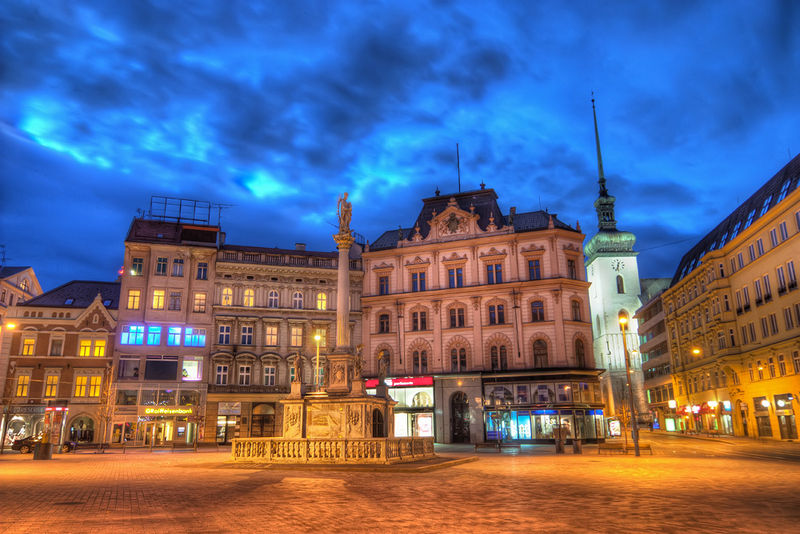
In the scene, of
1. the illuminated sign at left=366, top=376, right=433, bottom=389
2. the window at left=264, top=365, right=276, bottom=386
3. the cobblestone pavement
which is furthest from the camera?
the window at left=264, top=365, right=276, bottom=386

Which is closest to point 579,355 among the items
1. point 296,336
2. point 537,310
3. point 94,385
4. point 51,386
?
point 537,310

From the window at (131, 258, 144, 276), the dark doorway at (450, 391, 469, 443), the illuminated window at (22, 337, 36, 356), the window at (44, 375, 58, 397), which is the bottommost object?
the dark doorway at (450, 391, 469, 443)

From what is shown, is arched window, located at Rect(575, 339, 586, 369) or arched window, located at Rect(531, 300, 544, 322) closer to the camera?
arched window, located at Rect(575, 339, 586, 369)

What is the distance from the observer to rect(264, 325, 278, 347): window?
169ft

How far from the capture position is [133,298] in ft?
163

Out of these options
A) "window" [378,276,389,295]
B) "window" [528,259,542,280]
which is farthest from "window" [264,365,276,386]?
"window" [528,259,542,280]

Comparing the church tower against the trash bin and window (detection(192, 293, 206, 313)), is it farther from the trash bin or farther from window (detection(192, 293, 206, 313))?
the trash bin

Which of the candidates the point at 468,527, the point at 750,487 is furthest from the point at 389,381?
the point at 468,527

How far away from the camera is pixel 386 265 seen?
5419cm

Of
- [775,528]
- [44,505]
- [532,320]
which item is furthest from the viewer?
[532,320]

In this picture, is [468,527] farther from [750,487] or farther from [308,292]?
[308,292]

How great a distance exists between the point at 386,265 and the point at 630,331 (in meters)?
48.4

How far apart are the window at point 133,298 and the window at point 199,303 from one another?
446cm

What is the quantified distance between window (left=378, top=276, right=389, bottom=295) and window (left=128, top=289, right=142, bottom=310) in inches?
804
